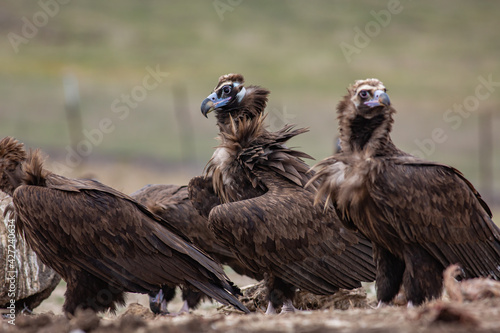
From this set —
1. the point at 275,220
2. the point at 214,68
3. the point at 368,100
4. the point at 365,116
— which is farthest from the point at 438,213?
the point at 214,68

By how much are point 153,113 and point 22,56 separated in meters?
15.1

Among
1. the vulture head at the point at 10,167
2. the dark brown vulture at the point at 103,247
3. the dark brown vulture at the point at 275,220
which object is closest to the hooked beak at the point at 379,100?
the dark brown vulture at the point at 275,220

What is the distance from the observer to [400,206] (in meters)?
6.56

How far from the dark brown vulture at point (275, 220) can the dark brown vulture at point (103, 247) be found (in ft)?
1.69

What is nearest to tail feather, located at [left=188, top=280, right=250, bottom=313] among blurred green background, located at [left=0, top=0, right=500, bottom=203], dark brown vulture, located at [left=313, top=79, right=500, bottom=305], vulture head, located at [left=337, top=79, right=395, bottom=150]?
dark brown vulture, located at [left=313, top=79, right=500, bottom=305]

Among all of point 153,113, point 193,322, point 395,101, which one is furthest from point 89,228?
point 395,101

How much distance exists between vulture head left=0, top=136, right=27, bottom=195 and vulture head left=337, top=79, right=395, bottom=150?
10.9ft

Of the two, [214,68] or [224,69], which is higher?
[214,68]

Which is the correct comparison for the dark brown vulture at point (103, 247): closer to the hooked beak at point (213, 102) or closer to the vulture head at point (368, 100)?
the hooked beak at point (213, 102)

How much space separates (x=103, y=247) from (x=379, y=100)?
2961 mm

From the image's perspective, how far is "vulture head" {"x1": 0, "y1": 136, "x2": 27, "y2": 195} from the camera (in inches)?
308

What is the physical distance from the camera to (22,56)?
44.4 metres

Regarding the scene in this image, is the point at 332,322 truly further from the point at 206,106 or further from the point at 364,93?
the point at 206,106

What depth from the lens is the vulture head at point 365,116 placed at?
22.5 feet
